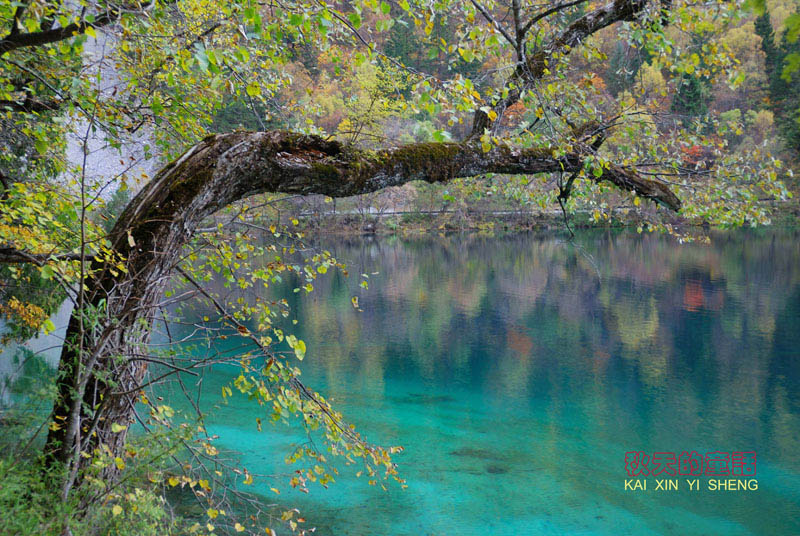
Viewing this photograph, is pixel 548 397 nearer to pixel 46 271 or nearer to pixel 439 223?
pixel 46 271

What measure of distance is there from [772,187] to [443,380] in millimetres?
8848

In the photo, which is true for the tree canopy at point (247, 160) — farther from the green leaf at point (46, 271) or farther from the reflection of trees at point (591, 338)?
the reflection of trees at point (591, 338)

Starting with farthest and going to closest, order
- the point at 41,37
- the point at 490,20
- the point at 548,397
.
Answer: the point at 548,397 → the point at 490,20 → the point at 41,37

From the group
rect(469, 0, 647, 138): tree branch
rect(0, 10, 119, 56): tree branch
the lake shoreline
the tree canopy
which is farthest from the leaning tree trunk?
the lake shoreline

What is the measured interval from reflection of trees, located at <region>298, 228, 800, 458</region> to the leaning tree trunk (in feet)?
4.86

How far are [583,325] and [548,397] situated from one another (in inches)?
252

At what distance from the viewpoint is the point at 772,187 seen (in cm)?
502

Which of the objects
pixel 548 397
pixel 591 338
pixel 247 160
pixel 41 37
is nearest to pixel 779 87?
pixel 591 338

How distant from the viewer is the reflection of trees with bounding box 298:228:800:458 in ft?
40.8

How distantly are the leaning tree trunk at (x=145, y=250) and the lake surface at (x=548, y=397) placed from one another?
3.55ft

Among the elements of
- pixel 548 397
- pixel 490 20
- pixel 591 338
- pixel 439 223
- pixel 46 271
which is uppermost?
pixel 490 20

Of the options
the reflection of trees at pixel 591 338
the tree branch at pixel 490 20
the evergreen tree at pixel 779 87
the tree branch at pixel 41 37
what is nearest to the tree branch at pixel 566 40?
the tree branch at pixel 490 20

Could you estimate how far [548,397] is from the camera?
11867 millimetres

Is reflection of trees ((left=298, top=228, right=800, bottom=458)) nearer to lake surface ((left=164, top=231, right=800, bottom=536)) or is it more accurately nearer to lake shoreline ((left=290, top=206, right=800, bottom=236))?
lake surface ((left=164, top=231, right=800, bottom=536))
